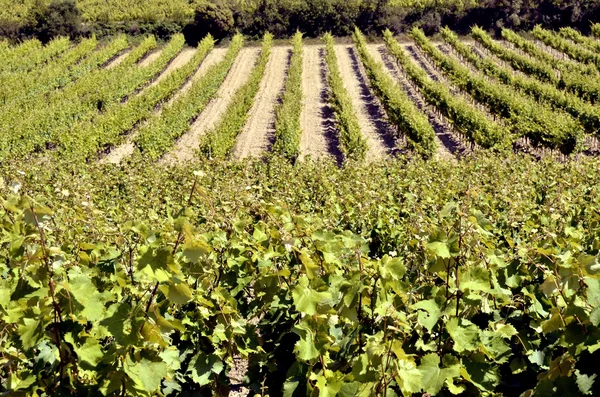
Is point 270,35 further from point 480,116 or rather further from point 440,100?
point 480,116

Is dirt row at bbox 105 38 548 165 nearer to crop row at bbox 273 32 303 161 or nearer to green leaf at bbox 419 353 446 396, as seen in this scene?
crop row at bbox 273 32 303 161

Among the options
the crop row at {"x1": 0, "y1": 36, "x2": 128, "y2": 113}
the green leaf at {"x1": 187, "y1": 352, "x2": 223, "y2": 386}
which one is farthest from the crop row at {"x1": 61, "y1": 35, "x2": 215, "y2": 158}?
the green leaf at {"x1": 187, "y1": 352, "x2": 223, "y2": 386}

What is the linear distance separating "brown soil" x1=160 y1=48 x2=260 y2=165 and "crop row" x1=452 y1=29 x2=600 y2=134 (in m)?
13.6

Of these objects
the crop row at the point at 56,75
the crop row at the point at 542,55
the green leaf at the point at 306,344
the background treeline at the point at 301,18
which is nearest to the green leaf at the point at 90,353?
the green leaf at the point at 306,344

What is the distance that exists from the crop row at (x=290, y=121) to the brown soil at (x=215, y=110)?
2.73 meters

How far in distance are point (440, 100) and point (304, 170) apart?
41.6 ft

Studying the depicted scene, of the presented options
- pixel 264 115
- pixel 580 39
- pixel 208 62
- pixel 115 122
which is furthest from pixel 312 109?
pixel 580 39

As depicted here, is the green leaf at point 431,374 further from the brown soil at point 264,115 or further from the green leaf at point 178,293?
the brown soil at point 264,115

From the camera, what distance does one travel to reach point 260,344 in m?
2.81

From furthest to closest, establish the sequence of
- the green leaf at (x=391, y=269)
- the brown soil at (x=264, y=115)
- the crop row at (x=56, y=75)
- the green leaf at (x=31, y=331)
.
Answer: the crop row at (x=56, y=75) → the brown soil at (x=264, y=115) → the green leaf at (x=391, y=269) → the green leaf at (x=31, y=331)

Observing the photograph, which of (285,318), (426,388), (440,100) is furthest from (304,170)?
(440,100)

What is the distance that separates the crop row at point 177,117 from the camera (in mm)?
20297

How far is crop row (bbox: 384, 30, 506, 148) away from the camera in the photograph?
18.5 metres

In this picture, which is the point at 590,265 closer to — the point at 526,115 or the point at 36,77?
the point at 526,115
